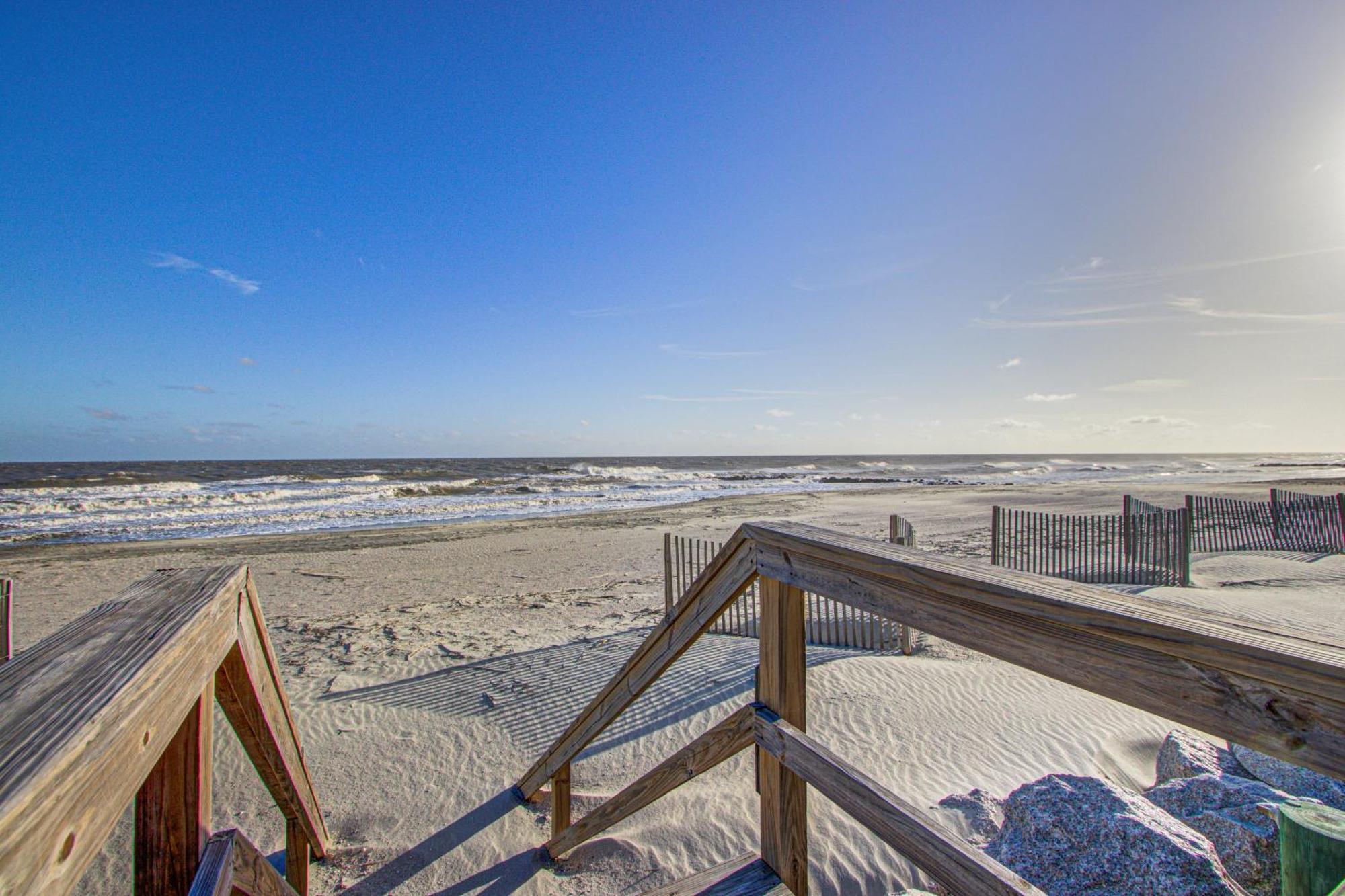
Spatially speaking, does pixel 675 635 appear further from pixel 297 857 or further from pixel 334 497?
pixel 334 497

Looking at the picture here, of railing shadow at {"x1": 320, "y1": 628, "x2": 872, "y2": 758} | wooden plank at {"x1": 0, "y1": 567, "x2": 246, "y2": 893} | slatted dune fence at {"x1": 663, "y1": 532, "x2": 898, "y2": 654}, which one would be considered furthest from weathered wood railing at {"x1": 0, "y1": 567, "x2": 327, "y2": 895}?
slatted dune fence at {"x1": 663, "y1": 532, "x2": 898, "y2": 654}

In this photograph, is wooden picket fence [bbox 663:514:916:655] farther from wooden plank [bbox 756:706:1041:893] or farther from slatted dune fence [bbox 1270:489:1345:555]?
slatted dune fence [bbox 1270:489:1345:555]

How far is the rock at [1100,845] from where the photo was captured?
7.90 ft

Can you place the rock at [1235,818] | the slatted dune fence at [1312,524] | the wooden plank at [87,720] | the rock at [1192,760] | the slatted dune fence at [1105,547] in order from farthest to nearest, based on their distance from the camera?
the slatted dune fence at [1312,524]
the slatted dune fence at [1105,547]
the rock at [1192,760]
the rock at [1235,818]
the wooden plank at [87,720]

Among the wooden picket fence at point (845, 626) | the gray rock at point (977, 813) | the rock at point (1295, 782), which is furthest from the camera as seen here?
the wooden picket fence at point (845, 626)

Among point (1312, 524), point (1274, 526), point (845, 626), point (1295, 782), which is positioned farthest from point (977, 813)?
point (1312, 524)

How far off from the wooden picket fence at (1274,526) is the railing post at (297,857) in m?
14.8

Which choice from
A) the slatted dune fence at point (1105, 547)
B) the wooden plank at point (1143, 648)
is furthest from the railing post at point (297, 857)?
the slatted dune fence at point (1105, 547)

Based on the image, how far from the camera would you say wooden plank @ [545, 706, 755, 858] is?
1862 mm

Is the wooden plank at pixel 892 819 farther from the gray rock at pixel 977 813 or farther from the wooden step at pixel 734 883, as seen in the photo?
the gray rock at pixel 977 813

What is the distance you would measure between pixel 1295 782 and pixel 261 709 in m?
4.93

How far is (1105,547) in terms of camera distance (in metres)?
10.0

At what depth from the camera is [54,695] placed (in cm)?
93

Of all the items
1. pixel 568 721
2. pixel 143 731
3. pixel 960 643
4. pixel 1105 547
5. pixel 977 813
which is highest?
pixel 960 643
